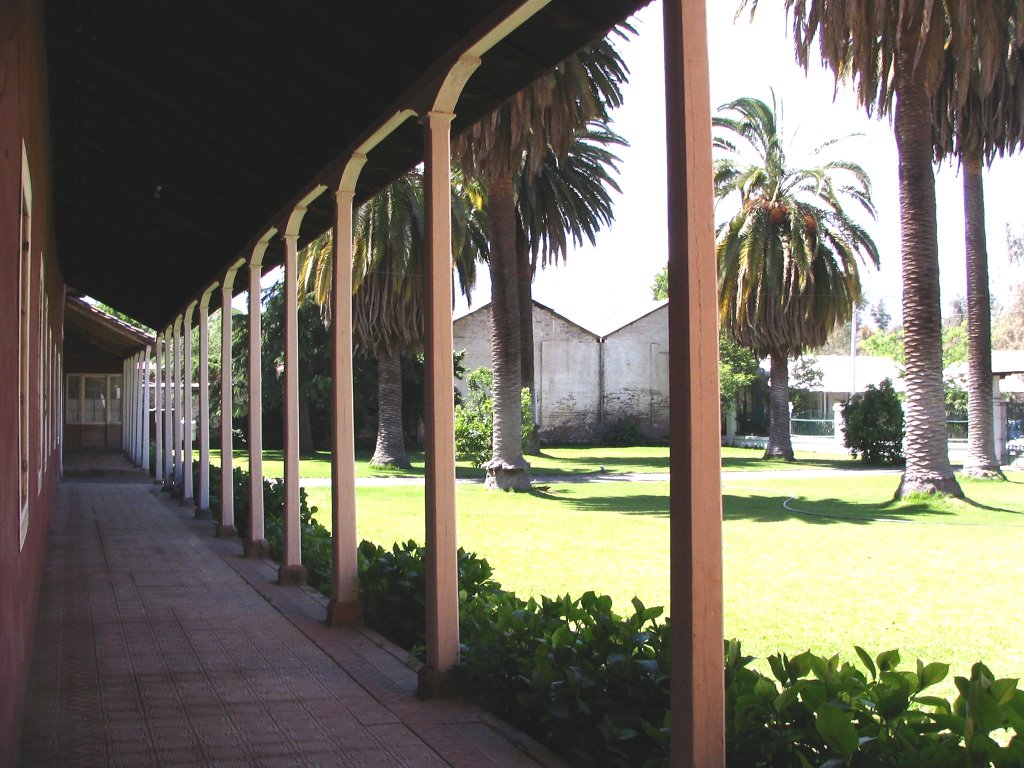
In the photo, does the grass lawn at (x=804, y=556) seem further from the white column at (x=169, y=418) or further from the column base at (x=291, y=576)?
the white column at (x=169, y=418)

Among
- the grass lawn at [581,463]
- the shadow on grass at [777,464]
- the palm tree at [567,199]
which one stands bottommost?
the shadow on grass at [777,464]

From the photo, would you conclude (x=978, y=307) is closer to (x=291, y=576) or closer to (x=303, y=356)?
(x=291, y=576)

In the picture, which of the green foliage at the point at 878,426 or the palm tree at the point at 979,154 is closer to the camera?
the palm tree at the point at 979,154

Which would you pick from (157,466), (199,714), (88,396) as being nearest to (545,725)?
(199,714)

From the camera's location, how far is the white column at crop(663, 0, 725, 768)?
3.16m

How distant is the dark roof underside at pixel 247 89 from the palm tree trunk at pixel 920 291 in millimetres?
12596

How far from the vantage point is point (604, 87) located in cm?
1983

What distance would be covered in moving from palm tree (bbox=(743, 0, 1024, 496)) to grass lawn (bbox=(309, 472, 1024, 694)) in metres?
1.45

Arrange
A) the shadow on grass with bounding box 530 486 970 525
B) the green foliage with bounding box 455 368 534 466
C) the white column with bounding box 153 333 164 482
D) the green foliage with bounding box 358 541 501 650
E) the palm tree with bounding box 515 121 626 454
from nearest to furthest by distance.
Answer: the green foliage with bounding box 358 541 501 650
the shadow on grass with bounding box 530 486 970 525
the white column with bounding box 153 333 164 482
the green foliage with bounding box 455 368 534 466
the palm tree with bounding box 515 121 626 454

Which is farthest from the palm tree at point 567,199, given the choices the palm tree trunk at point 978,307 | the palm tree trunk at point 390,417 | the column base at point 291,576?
the column base at point 291,576

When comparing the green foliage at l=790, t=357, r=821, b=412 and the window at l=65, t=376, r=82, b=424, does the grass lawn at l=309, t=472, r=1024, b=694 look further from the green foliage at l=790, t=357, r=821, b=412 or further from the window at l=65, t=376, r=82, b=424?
the green foliage at l=790, t=357, r=821, b=412

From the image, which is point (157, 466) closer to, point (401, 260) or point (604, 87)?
point (401, 260)

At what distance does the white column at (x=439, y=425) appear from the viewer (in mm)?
5195

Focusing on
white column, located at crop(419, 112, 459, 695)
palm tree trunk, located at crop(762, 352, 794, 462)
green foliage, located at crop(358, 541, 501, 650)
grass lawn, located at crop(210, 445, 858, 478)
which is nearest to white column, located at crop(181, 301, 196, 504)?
green foliage, located at crop(358, 541, 501, 650)
